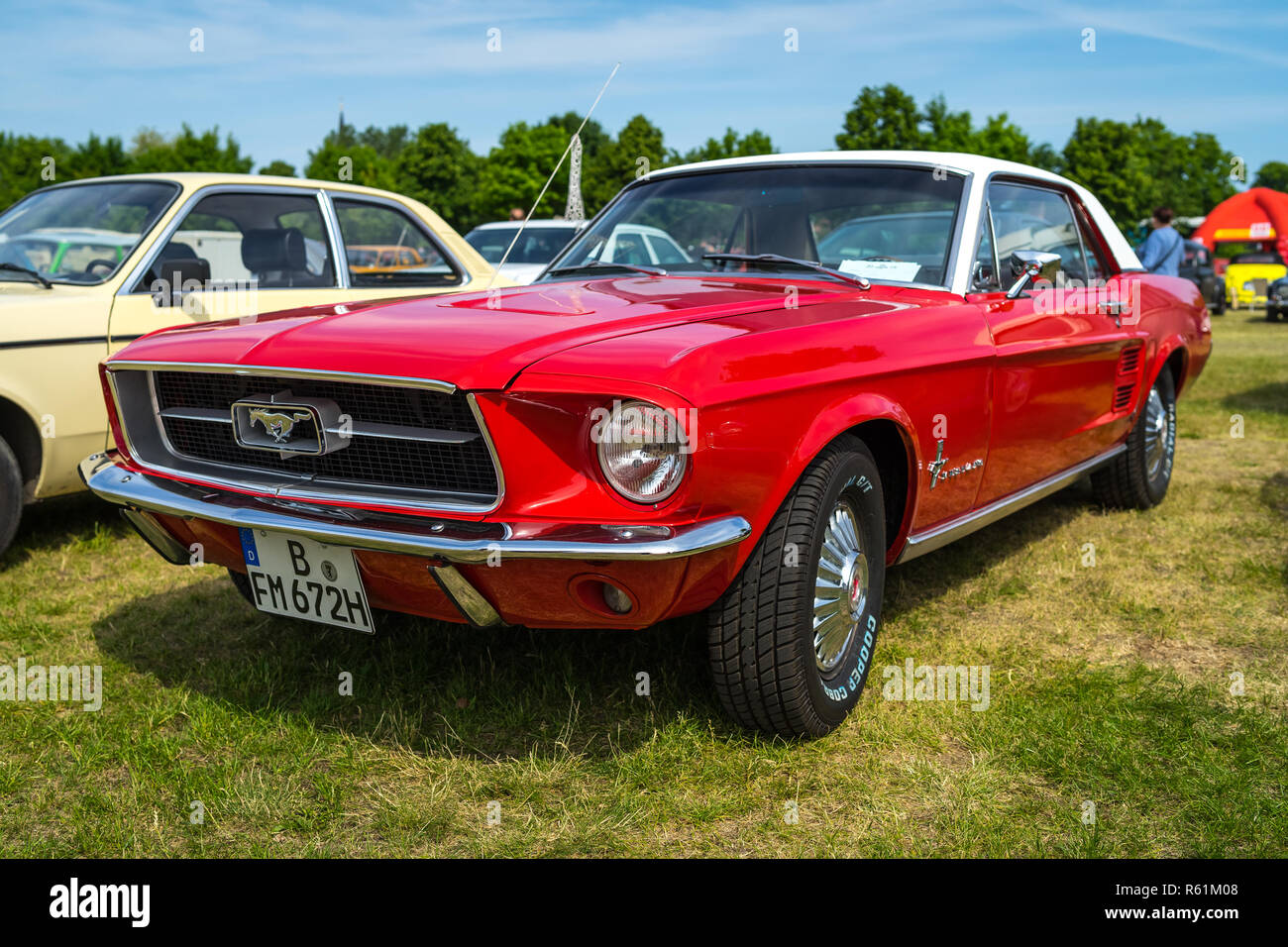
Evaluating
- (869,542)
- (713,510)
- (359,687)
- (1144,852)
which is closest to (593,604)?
(713,510)

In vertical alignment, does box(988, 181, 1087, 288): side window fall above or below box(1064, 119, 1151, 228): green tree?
below

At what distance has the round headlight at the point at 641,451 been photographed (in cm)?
220

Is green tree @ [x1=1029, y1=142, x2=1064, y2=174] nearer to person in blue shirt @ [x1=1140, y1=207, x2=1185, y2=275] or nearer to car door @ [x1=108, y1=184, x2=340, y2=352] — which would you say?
person in blue shirt @ [x1=1140, y1=207, x2=1185, y2=275]

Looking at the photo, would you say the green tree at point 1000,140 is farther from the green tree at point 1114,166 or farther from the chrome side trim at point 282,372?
the chrome side trim at point 282,372

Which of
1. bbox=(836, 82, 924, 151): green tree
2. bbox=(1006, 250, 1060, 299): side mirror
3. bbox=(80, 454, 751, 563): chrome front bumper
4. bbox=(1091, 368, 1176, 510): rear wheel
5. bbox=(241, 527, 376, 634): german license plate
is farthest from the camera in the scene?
bbox=(836, 82, 924, 151): green tree

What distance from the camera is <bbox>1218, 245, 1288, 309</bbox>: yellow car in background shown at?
2189cm

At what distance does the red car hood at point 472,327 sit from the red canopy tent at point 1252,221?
23394 millimetres

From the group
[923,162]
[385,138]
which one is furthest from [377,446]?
[385,138]

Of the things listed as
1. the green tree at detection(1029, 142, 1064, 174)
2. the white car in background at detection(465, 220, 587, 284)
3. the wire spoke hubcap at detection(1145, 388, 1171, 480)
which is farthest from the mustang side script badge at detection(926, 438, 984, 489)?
the green tree at detection(1029, 142, 1064, 174)

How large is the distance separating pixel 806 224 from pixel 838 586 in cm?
142

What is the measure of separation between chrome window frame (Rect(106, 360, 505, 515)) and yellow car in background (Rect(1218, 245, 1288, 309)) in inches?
922

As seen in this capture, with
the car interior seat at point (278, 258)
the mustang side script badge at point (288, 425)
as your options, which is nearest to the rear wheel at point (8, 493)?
the car interior seat at point (278, 258)

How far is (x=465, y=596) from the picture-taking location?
2.37m
